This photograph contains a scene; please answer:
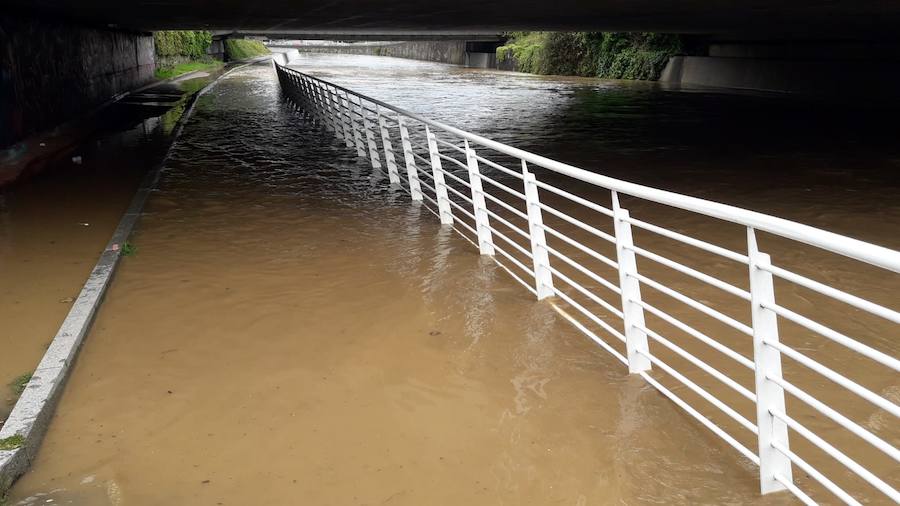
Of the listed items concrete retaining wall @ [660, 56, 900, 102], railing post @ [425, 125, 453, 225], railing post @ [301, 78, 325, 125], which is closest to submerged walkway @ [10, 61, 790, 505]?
railing post @ [425, 125, 453, 225]

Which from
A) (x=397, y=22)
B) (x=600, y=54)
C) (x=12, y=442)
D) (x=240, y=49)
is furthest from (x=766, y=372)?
(x=240, y=49)

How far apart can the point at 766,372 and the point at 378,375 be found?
229 centimetres

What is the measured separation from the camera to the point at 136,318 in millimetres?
5305

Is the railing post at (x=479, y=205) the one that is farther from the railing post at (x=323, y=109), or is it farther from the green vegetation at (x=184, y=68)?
the green vegetation at (x=184, y=68)

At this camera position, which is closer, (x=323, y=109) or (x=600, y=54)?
(x=323, y=109)

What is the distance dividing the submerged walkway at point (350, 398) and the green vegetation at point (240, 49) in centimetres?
6034

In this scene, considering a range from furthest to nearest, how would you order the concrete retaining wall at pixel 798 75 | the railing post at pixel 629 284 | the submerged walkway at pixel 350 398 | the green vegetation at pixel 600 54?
1. the green vegetation at pixel 600 54
2. the concrete retaining wall at pixel 798 75
3. the railing post at pixel 629 284
4. the submerged walkway at pixel 350 398

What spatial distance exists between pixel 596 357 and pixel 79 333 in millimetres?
3400

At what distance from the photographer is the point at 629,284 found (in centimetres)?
414

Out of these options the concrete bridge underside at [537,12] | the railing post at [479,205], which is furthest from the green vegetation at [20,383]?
the concrete bridge underside at [537,12]

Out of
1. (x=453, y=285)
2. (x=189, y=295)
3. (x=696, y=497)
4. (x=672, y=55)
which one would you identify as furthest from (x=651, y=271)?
(x=672, y=55)

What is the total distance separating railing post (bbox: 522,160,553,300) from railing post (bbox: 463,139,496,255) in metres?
1.02

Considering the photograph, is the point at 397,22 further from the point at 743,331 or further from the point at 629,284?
the point at 743,331

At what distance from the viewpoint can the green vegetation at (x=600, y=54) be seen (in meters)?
38.9
